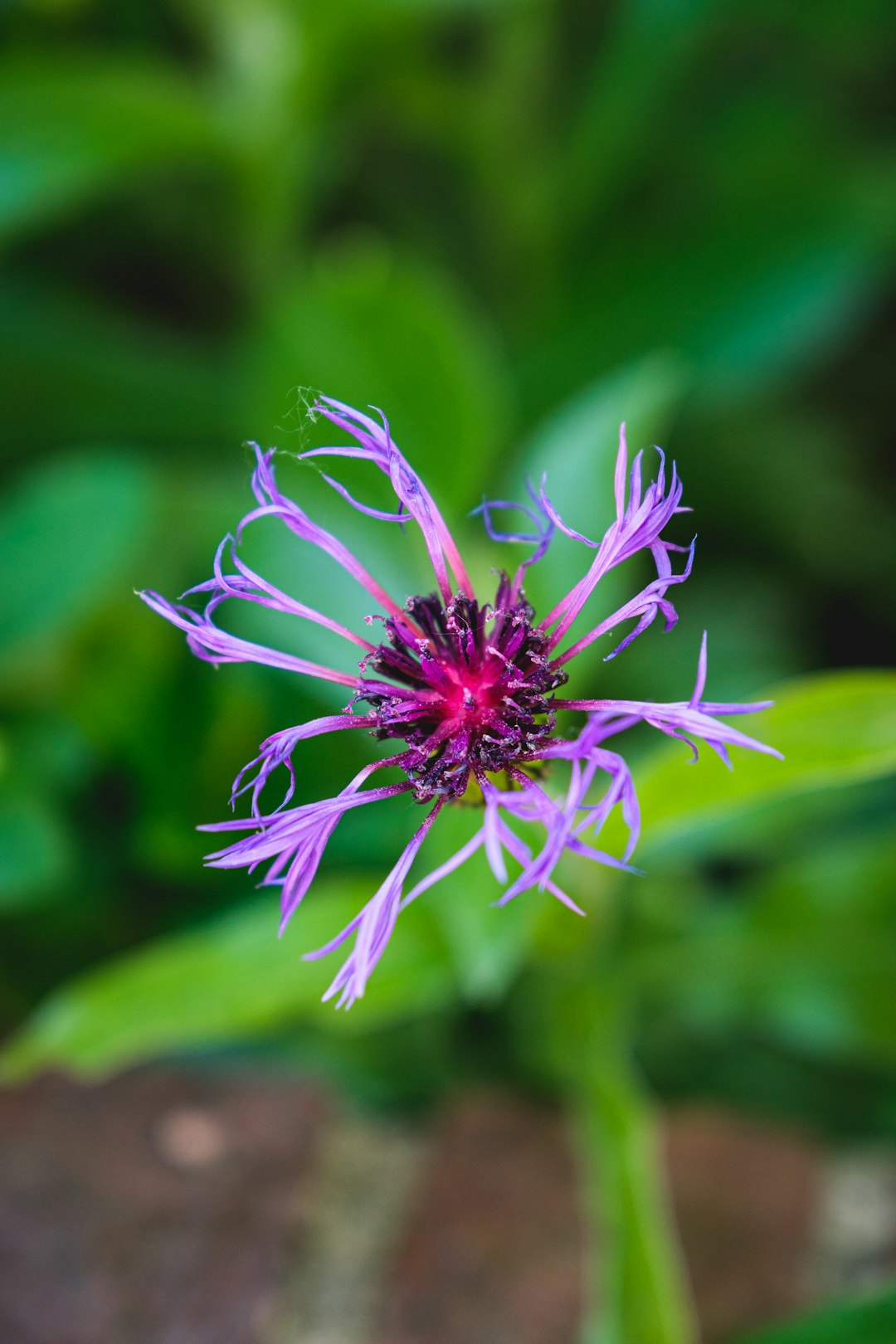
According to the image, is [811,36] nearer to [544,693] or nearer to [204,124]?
[204,124]

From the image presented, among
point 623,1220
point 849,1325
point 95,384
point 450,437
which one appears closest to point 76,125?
point 95,384

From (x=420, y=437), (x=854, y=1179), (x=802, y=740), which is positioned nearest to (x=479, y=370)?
(x=420, y=437)

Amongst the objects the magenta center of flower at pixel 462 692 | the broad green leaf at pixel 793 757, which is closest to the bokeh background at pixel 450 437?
the broad green leaf at pixel 793 757

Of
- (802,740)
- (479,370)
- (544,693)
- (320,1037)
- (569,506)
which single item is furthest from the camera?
(479,370)

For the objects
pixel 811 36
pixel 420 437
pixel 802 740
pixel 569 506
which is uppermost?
pixel 811 36

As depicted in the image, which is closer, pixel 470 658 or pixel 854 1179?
pixel 470 658

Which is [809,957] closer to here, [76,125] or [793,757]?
[793,757]

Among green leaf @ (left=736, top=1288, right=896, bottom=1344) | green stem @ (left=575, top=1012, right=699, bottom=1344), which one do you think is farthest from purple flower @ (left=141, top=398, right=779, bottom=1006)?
green leaf @ (left=736, top=1288, right=896, bottom=1344)

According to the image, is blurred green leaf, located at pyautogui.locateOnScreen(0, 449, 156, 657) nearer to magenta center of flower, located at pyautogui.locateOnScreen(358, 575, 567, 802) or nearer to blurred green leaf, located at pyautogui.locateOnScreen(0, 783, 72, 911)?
blurred green leaf, located at pyautogui.locateOnScreen(0, 783, 72, 911)
